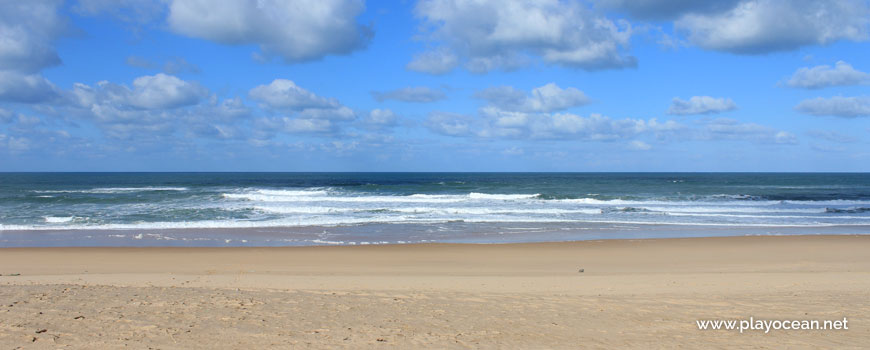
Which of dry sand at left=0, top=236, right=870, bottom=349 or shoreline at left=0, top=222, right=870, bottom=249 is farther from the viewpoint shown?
shoreline at left=0, top=222, right=870, bottom=249

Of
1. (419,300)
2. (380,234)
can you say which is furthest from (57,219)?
(419,300)

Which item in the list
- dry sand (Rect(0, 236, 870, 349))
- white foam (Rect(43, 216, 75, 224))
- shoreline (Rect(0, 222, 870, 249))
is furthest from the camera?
white foam (Rect(43, 216, 75, 224))

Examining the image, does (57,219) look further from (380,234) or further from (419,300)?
(419,300)

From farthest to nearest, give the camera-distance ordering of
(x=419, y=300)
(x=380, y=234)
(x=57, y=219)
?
(x=57, y=219), (x=380, y=234), (x=419, y=300)

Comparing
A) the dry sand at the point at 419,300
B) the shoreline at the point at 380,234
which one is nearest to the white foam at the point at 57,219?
the shoreline at the point at 380,234

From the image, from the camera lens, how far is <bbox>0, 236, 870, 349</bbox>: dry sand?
5379 mm

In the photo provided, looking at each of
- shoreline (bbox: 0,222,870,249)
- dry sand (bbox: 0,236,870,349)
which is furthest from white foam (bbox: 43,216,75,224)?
dry sand (bbox: 0,236,870,349)

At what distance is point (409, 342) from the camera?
17.4ft

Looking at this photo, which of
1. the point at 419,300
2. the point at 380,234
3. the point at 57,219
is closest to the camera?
the point at 419,300

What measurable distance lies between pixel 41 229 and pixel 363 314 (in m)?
19.1

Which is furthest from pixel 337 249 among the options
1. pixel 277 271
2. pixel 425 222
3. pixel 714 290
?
pixel 714 290

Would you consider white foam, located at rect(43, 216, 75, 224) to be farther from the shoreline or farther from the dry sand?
the dry sand

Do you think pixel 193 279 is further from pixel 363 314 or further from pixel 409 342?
pixel 409 342

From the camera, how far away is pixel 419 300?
291 inches
